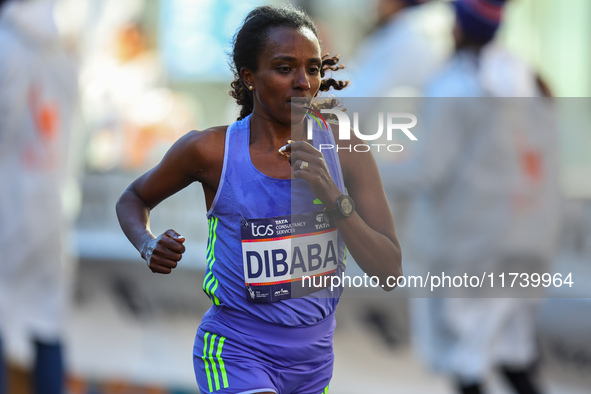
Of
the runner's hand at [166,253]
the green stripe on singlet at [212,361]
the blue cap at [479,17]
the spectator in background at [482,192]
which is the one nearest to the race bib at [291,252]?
→ the runner's hand at [166,253]

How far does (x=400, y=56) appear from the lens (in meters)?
A: 4.61

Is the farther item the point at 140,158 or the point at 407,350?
the point at 140,158

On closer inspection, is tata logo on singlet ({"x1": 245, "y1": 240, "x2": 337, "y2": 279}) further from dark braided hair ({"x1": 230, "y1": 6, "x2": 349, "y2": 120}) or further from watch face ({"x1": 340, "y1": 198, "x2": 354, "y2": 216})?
dark braided hair ({"x1": 230, "y1": 6, "x2": 349, "y2": 120})

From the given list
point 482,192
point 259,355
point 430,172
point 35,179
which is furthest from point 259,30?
point 35,179

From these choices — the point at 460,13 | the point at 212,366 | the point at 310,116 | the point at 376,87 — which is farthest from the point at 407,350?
the point at 310,116

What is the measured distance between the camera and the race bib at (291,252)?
1.07 metres

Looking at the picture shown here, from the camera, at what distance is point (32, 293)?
15.2 ft

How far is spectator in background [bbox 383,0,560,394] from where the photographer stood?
3299 millimetres

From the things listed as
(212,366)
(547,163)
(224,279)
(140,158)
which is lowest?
(212,366)

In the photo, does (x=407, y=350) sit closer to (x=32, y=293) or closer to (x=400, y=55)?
(x=400, y=55)

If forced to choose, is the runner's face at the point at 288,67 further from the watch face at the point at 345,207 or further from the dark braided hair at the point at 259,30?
the watch face at the point at 345,207

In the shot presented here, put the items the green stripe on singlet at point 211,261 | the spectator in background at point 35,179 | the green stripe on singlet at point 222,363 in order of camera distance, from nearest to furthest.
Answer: the green stripe on singlet at point 211,261, the green stripe on singlet at point 222,363, the spectator in background at point 35,179

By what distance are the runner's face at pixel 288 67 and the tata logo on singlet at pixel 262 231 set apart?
147 mm

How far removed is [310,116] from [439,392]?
4.40m
